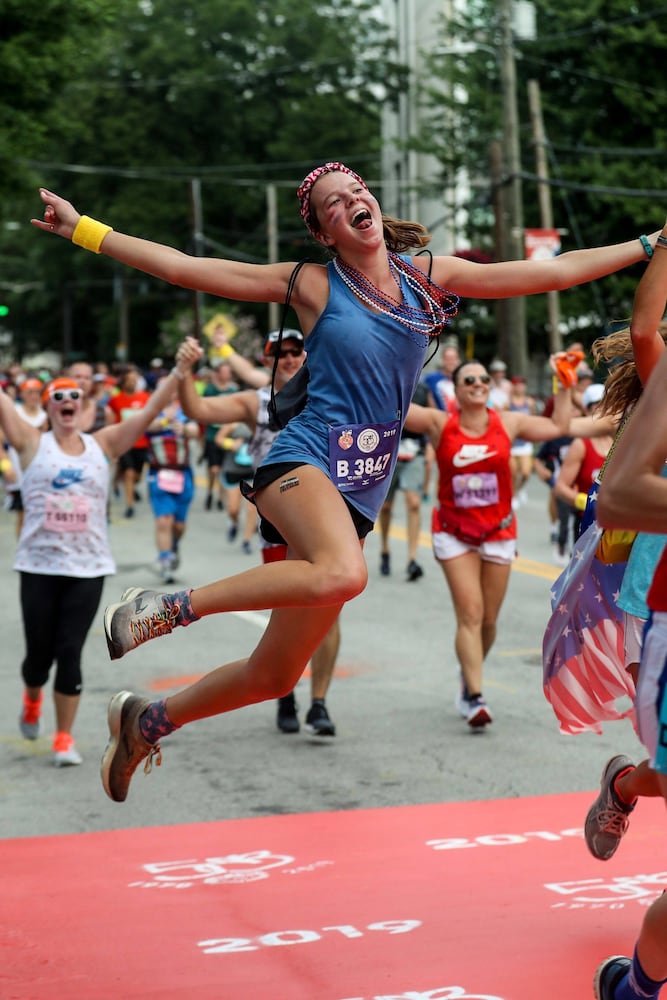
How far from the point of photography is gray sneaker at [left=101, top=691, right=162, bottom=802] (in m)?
5.18

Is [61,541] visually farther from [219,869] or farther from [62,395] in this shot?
[219,869]

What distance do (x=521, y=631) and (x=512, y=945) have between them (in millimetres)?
7171

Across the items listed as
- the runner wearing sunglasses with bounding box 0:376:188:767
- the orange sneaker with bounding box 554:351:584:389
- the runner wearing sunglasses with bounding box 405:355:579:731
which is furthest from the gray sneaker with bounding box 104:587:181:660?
the runner wearing sunglasses with bounding box 405:355:579:731

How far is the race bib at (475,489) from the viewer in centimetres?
Result: 873

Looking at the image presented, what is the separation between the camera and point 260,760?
8125mm

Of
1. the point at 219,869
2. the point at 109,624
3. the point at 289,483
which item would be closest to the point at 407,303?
the point at 289,483

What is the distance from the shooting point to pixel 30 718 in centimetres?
845

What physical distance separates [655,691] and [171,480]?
11.9m

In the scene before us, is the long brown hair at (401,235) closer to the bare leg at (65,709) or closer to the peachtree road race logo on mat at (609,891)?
the peachtree road race logo on mat at (609,891)

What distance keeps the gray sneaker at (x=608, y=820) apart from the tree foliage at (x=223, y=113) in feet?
174

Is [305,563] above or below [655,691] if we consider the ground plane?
above

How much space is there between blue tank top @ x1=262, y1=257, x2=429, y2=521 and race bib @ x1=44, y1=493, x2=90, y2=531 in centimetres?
356

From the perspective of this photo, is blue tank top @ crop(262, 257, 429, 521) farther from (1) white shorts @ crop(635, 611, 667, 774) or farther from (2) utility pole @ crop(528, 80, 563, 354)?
(2) utility pole @ crop(528, 80, 563, 354)

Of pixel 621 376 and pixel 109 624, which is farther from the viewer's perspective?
pixel 109 624
